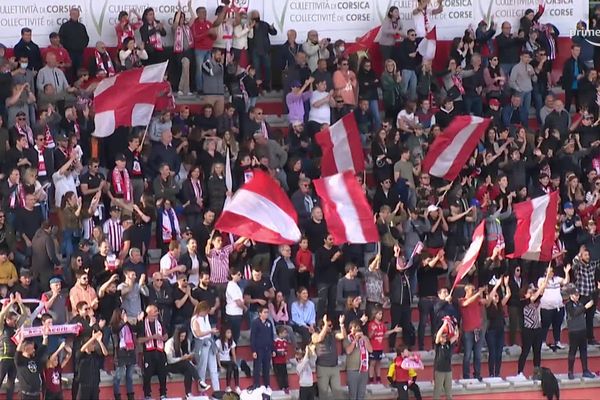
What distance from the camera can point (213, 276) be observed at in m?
29.7

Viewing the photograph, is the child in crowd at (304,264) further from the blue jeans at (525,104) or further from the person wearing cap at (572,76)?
the person wearing cap at (572,76)

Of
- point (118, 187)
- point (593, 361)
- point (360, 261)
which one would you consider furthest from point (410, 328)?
point (118, 187)

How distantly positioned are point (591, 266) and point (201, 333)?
7.41 metres

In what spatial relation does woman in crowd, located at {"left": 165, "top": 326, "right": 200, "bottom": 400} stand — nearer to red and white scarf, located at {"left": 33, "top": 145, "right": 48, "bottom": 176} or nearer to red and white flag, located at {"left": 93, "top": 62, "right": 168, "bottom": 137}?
red and white scarf, located at {"left": 33, "top": 145, "right": 48, "bottom": 176}

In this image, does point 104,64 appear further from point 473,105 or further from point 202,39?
point 473,105

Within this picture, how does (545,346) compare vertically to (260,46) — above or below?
below

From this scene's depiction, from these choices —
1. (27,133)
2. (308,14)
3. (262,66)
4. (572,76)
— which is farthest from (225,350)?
(572,76)

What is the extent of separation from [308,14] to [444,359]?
10.1 m

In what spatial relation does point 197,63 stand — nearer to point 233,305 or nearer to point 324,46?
point 324,46

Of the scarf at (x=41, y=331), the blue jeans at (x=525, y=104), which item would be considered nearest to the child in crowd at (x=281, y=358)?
the scarf at (x=41, y=331)

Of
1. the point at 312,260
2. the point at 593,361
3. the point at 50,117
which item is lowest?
the point at 593,361

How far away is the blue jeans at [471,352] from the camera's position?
1182 inches

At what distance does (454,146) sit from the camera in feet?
110

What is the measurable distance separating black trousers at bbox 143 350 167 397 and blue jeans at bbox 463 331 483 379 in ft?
16.5
